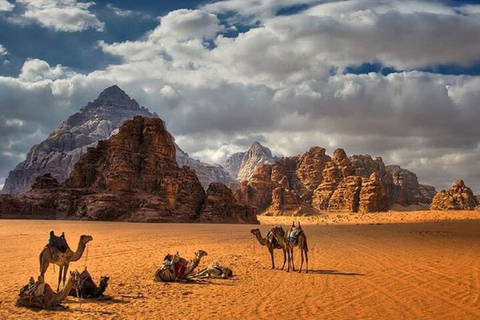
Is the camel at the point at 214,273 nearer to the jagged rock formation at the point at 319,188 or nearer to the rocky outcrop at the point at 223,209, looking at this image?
the rocky outcrop at the point at 223,209

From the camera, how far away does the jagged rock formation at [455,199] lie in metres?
96.2

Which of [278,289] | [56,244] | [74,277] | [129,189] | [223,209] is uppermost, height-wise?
[129,189]

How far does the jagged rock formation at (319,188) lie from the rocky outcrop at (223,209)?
3196cm

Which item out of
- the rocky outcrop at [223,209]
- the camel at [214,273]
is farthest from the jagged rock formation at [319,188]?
the camel at [214,273]

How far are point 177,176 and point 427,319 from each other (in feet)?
199

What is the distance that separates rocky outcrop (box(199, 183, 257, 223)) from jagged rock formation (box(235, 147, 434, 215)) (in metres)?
32.0

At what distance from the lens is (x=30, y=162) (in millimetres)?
171750

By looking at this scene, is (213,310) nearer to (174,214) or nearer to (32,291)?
(32,291)

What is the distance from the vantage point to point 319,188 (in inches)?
4914

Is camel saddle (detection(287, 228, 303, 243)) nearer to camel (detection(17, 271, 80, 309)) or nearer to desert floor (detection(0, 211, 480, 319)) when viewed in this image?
desert floor (detection(0, 211, 480, 319))

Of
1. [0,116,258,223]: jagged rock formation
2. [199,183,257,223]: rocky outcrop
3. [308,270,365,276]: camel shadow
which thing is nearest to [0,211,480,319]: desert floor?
[308,270,365,276]: camel shadow

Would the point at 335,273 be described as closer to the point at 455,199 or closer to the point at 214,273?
the point at 214,273

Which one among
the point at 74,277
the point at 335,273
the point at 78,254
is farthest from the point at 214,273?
the point at 74,277

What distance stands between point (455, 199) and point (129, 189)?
76.2 metres
